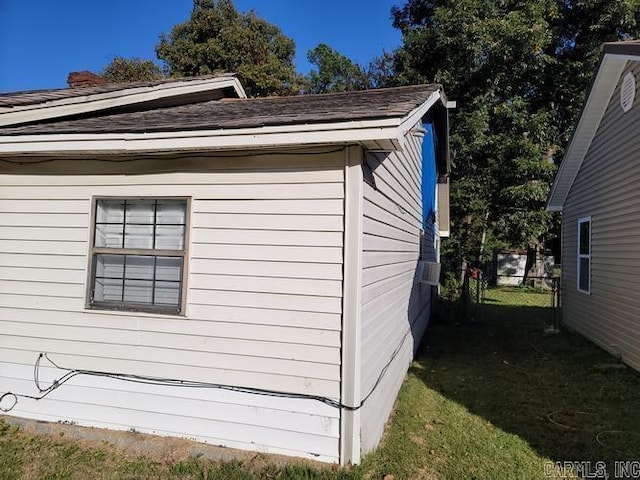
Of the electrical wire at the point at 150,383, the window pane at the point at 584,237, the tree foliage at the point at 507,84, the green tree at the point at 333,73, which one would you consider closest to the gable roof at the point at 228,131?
the electrical wire at the point at 150,383

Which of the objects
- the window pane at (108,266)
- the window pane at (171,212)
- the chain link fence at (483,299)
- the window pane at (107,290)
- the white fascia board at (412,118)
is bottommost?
the chain link fence at (483,299)

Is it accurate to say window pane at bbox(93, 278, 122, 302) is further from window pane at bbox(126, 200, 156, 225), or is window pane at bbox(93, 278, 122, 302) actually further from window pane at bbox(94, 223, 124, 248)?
window pane at bbox(126, 200, 156, 225)

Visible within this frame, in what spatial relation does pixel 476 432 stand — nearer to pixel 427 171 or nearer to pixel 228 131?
pixel 228 131

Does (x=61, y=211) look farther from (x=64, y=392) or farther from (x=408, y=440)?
(x=408, y=440)

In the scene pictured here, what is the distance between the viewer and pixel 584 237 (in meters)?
10.1

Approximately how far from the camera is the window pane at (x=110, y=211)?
4457 mm

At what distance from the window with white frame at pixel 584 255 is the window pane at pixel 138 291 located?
29.5 feet

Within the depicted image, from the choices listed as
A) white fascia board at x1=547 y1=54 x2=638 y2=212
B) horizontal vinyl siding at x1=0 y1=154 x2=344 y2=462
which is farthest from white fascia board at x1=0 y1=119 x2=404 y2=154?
white fascia board at x1=547 y1=54 x2=638 y2=212

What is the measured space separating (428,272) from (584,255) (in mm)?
3876

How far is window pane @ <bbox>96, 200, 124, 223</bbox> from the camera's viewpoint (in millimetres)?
4457

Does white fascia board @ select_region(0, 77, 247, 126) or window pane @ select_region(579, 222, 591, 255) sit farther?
window pane @ select_region(579, 222, 591, 255)

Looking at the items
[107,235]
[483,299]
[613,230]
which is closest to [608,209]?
[613,230]

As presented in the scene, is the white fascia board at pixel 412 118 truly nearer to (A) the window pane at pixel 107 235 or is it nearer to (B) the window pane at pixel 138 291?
(B) the window pane at pixel 138 291

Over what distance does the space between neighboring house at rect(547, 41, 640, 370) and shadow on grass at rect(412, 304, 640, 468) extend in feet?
1.98
